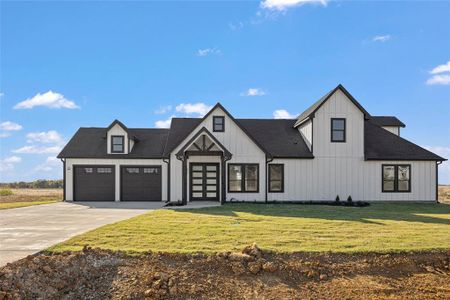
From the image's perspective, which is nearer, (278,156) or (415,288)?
(415,288)

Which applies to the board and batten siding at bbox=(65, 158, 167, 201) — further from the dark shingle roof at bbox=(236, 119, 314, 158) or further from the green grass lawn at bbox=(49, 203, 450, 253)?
the green grass lawn at bbox=(49, 203, 450, 253)

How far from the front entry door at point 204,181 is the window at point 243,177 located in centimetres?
98

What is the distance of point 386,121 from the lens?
28.8 m

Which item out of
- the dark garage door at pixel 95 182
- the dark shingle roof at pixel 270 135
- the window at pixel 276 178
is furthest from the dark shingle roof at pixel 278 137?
the dark garage door at pixel 95 182

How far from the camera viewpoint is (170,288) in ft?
20.7

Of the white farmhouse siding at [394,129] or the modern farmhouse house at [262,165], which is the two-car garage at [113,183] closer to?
the modern farmhouse house at [262,165]

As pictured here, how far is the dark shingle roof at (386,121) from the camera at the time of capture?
28.3m

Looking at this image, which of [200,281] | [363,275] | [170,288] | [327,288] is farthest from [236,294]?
[363,275]

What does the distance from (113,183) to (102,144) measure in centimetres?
317

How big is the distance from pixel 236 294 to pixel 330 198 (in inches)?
640

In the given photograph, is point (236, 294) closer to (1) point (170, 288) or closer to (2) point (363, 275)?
(1) point (170, 288)

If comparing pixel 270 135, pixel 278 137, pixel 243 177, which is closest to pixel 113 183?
pixel 243 177

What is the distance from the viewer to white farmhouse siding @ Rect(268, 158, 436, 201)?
2116 centimetres

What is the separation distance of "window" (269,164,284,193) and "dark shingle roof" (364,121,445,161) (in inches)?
222
